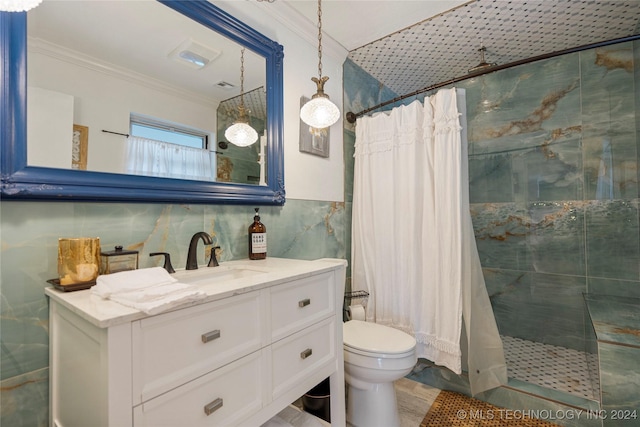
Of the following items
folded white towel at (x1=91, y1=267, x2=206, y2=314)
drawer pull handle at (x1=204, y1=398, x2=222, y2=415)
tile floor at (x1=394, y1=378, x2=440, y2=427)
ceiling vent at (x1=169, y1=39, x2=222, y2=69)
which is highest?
ceiling vent at (x1=169, y1=39, x2=222, y2=69)

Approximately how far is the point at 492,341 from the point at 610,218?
1393 millimetres

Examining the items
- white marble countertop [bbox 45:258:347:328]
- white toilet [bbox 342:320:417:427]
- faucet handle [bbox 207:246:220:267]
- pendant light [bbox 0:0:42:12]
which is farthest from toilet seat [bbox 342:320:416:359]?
pendant light [bbox 0:0:42:12]

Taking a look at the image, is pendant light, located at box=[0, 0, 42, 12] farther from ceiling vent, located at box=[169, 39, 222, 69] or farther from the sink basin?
the sink basin

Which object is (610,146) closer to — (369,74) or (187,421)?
(369,74)

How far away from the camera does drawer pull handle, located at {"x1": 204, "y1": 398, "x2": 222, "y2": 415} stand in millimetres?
872

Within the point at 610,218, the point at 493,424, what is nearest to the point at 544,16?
the point at 610,218

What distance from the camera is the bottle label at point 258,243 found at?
5.05 feet

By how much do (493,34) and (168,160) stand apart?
2.34 meters

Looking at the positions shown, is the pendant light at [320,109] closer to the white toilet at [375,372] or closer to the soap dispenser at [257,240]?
the soap dispenser at [257,240]

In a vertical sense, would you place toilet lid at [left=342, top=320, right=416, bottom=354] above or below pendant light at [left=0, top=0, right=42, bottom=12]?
below

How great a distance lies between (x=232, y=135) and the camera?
1.52 m

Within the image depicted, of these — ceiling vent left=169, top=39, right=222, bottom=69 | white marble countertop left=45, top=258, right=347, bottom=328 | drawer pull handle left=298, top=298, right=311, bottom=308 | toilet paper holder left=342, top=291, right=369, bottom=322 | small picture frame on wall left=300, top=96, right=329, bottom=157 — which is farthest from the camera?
toilet paper holder left=342, top=291, right=369, bottom=322

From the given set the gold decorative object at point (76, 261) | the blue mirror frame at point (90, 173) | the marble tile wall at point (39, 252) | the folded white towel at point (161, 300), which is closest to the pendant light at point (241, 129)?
the blue mirror frame at point (90, 173)

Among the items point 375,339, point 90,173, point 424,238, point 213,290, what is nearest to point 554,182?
point 424,238
